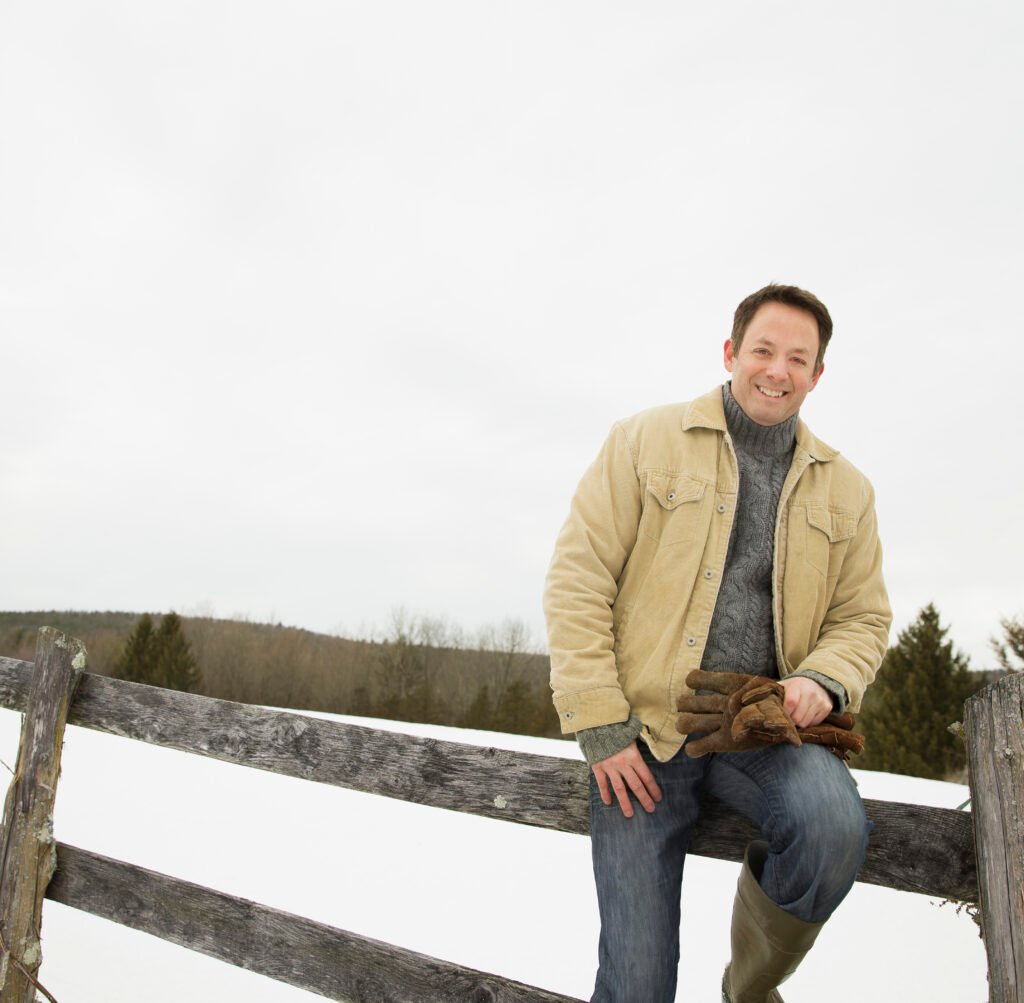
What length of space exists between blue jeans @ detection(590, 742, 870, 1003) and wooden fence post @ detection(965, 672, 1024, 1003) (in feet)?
0.79

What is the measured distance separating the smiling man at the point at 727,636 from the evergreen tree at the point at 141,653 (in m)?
37.0

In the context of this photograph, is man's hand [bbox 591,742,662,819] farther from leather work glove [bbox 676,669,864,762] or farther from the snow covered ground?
the snow covered ground

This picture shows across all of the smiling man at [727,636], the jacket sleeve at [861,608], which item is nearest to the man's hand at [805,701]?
the smiling man at [727,636]

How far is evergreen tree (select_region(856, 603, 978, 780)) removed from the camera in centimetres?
1897

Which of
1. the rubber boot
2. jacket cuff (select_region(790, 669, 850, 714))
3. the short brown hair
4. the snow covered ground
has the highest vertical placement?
the short brown hair

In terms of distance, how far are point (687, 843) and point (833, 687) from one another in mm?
529

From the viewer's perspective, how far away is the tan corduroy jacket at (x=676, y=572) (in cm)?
193

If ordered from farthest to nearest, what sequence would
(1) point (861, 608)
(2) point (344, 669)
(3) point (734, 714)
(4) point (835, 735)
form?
(2) point (344, 669)
(1) point (861, 608)
(4) point (835, 735)
(3) point (734, 714)

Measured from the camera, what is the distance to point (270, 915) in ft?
7.86

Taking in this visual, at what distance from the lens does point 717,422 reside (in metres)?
2.12

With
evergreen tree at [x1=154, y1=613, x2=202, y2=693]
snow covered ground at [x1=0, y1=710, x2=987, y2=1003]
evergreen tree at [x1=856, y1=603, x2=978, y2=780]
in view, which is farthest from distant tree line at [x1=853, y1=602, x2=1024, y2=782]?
evergreen tree at [x1=154, y1=613, x2=202, y2=693]

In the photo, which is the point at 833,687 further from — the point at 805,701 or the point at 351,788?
the point at 351,788

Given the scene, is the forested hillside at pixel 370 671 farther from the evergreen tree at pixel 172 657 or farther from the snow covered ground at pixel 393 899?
the snow covered ground at pixel 393 899

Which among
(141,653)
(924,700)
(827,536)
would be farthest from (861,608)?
(141,653)
